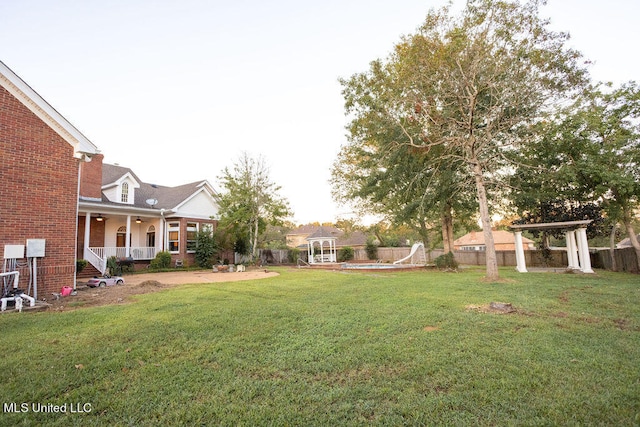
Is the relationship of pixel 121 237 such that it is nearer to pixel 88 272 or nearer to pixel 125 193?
pixel 125 193

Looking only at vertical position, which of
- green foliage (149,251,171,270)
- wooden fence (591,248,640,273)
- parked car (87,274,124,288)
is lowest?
wooden fence (591,248,640,273)

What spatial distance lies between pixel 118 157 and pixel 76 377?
2189 centimetres

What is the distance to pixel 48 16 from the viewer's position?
972 centimetres

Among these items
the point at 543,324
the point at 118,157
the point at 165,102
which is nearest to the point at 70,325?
the point at 543,324

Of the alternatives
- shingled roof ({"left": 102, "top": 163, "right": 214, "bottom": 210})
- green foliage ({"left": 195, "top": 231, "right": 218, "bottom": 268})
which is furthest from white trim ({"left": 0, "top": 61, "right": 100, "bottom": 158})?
green foliage ({"left": 195, "top": 231, "right": 218, "bottom": 268})

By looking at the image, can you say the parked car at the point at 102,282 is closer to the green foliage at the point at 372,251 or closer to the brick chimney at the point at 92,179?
the brick chimney at the point at 92,179

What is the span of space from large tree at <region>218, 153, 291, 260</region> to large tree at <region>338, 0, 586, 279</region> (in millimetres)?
10609

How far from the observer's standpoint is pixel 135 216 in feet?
60.1

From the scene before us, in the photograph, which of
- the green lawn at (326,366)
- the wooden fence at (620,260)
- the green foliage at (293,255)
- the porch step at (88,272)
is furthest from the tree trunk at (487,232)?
the green foliage at (293,255)

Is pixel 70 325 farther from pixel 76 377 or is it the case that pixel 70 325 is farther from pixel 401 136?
pixel 401 136

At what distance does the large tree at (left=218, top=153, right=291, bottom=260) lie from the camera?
65.0ft

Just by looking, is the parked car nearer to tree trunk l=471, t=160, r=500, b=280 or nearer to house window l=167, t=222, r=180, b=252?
house window l=167, t=222, r=180, b=252

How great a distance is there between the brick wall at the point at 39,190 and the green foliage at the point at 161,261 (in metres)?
9.18

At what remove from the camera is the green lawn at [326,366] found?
93.4 inches
